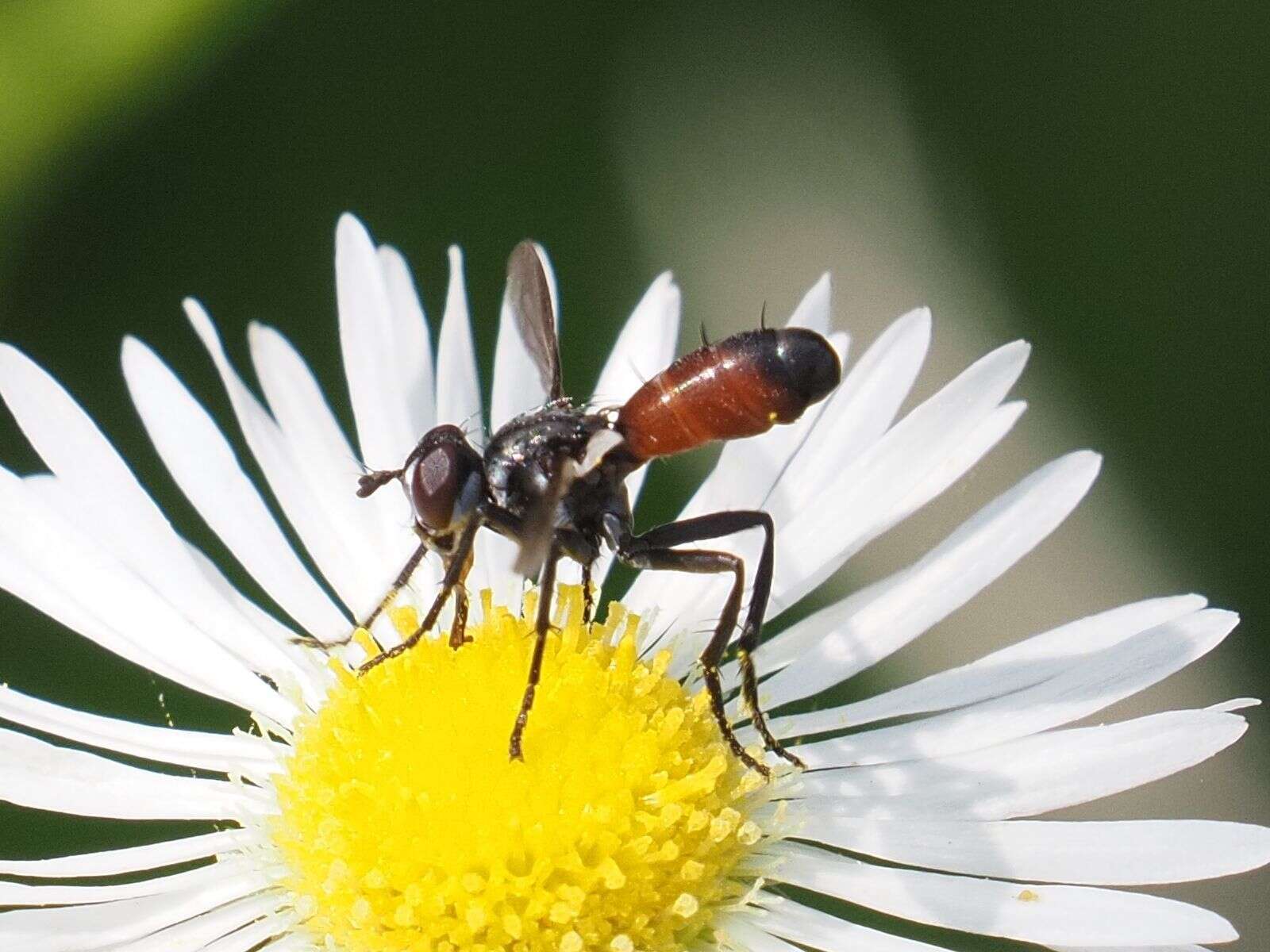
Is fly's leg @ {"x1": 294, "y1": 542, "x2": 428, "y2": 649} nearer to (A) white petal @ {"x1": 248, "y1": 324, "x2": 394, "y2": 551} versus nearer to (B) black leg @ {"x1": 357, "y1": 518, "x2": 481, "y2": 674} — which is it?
(B) black leg @ {"x1": 357, "y1": 518, "x2": 481, "y2": 674}

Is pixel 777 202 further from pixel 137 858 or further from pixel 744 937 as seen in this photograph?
pixel 137 858

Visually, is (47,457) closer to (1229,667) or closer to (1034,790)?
(1034,790)

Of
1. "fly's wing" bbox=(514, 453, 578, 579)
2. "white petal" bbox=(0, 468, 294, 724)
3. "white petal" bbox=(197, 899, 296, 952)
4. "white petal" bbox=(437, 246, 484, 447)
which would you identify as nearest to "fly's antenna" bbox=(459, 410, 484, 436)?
"white petal" bbox=(437, 246, 484, 447)

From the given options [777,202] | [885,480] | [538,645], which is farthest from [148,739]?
[777,202]

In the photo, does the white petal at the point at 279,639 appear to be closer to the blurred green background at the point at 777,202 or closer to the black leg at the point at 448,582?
the black leg at the point at 448,582

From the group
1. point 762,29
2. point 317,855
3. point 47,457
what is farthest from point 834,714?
point 762,29

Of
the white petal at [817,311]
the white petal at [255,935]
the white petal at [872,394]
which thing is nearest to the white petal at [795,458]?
the white petal at [872,394]
